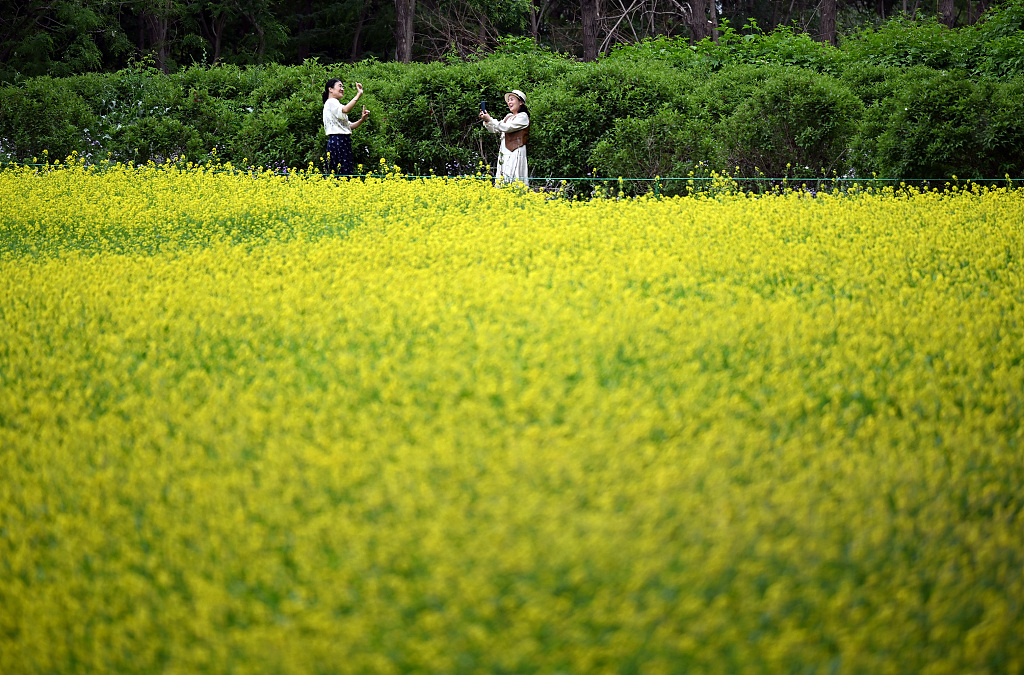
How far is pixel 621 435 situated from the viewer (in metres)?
4.16

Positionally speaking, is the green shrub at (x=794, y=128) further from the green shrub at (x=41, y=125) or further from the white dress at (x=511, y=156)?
the green shrub at (x=41, y=125)

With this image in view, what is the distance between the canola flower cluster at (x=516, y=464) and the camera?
294 cm

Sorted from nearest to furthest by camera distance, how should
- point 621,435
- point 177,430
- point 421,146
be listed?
point 621,435 < point 177,430 < point 421,146

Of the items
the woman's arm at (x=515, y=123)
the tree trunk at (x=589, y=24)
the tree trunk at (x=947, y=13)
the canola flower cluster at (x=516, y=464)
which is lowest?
the canola flower cluster at (x=516, y=464)

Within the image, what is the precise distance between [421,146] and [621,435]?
1107 cm

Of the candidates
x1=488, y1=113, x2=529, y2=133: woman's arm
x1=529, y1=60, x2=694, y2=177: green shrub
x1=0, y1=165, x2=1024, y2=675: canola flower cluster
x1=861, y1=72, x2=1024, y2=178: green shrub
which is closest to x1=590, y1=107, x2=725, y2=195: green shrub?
x1=529, y1=60, x2=694, y2=177: green shrub

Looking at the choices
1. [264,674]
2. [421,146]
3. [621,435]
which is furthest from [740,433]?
[421,146]

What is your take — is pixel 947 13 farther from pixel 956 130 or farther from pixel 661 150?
pixel 661 150

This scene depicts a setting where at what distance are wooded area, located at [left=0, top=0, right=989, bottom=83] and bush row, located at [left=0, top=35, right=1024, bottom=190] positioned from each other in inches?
414

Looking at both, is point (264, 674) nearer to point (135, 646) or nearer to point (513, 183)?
point (135, 646)

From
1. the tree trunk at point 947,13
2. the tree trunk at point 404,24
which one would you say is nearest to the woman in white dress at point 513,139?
the tree trunk at point 404,24

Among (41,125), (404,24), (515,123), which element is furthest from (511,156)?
(404,24)

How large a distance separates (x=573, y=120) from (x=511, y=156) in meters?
1.73

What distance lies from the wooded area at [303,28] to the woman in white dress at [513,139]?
1384 centimetres
